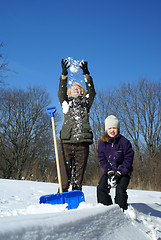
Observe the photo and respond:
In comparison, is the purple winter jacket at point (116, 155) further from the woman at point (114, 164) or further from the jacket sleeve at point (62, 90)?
the jacket sleeve at point (62, 90)

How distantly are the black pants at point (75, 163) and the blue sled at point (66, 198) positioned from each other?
0.42 m

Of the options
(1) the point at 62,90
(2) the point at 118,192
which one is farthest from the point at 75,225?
(1) the point at 62,90

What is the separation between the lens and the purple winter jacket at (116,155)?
115 inches

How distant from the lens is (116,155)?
9.76 ft

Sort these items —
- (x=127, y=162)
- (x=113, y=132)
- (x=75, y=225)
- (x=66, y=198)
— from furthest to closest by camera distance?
A: (x=113, y=132) < (x=127, y=162) < (x=66, y=198) < (x=75, y=225)

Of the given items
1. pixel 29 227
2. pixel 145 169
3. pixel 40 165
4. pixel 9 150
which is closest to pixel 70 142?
pixel 29 227

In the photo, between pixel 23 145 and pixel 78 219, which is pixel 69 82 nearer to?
pixel 78 219

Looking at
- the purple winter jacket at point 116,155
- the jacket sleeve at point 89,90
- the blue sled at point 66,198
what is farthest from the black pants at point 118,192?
the jacket sleeve at point 89,90

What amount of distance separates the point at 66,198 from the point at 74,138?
2.51 feet

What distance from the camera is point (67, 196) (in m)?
2.66

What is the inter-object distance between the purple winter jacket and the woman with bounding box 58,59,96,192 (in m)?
0.23

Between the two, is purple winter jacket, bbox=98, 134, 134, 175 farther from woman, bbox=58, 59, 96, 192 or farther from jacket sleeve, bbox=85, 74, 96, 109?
jacket sleeve, bbox=85, 74, 96, 109

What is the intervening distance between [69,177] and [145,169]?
1024cm

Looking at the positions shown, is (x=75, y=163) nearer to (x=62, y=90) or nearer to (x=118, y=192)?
(x=118, y=192)
